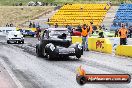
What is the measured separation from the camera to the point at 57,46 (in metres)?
23.0

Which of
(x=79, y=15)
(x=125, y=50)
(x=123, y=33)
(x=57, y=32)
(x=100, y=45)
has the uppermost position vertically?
(x=57, y=32)

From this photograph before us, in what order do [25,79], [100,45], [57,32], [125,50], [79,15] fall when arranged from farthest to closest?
[79,15] → [100,45] → [125,50] → [57,32] → [25,79]

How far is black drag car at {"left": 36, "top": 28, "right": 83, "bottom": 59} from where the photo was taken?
2258cm

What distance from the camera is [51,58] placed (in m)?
23.6

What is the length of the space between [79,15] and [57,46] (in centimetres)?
5232

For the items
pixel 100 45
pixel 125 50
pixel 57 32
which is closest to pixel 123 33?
pixel 125 50

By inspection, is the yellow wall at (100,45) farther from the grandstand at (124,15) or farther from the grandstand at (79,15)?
the grandstand at (79,15)

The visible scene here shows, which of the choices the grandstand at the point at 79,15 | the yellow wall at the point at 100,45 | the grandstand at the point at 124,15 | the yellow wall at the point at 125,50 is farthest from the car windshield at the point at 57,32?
the grandstand at the point at 79,15

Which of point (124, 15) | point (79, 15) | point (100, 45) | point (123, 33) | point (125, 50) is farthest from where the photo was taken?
point (79, 15)

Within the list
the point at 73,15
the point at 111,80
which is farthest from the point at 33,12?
the point at 111,80

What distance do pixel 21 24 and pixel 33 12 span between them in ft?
21.0

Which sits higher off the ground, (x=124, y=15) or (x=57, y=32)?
(x=57, y=32)

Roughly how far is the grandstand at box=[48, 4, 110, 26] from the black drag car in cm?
4401

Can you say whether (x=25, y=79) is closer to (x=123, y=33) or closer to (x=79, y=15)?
(x=123, y=33)
